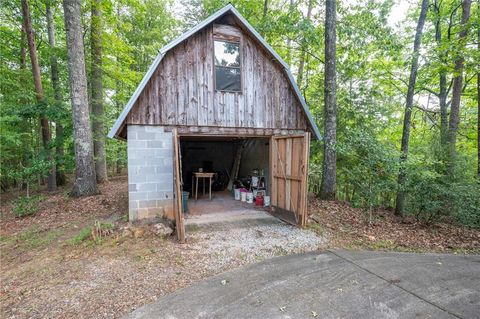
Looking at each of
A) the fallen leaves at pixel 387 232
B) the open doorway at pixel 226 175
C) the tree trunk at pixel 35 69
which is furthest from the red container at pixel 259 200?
the tree trunk at pixel 35 69

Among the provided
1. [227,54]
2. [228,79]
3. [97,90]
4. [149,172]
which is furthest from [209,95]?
[97,90]

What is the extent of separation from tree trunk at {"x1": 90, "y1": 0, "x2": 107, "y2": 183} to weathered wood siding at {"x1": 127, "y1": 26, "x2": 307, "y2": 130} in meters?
5.74

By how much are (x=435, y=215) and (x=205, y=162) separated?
9227 mm

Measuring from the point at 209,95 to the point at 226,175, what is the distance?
20.9 feet

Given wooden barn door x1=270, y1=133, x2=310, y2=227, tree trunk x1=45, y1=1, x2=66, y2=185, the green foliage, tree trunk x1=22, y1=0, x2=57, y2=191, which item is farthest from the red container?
tree trunk x1=45, y1=1, x2=66, y2=185

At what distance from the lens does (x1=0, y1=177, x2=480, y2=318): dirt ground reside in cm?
305

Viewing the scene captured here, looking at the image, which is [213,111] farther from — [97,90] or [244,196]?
[97,90]

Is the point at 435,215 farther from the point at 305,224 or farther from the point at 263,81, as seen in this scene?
the point at 263,81

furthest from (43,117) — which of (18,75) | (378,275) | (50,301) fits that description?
(378,275)

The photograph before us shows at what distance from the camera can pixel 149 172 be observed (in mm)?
5867

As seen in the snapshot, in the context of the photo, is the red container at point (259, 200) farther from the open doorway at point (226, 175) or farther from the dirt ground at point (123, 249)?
the dirt ground at point (123, 249)

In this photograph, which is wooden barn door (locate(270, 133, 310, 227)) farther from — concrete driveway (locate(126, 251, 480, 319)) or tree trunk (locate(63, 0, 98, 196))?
tree trunk (locate(63, 0, 98, 196))

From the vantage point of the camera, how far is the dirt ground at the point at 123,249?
305 centimetres

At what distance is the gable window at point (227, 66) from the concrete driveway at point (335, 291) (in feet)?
15.0
